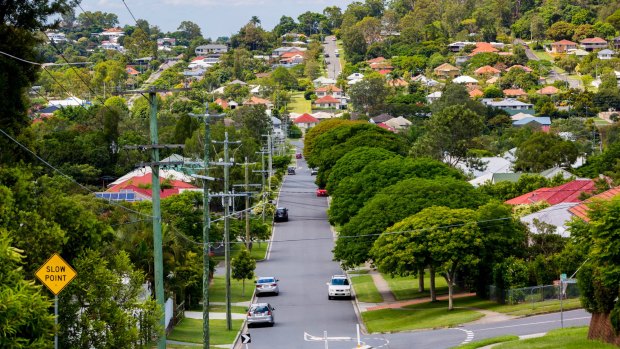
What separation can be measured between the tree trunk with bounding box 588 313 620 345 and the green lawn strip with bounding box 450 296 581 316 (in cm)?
1109

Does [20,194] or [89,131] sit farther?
[89,131]

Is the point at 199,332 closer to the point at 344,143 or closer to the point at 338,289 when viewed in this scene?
the point at 338,289

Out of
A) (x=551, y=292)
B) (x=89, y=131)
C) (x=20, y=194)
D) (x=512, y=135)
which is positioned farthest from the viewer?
(x=512, y=135)

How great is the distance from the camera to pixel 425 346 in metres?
44.2

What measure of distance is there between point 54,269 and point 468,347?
19.3 meters

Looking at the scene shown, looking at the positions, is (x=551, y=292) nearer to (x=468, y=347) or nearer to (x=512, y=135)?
(x=468, y=347)

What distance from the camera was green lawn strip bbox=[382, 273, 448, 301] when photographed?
6092cm

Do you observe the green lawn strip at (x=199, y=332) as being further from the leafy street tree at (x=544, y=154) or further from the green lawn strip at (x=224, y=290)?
the leafy street tree at (x=544, y=154)

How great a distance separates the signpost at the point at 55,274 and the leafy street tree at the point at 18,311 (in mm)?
2642

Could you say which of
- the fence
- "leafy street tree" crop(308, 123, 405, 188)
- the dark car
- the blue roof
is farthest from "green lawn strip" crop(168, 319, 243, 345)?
the blue roof

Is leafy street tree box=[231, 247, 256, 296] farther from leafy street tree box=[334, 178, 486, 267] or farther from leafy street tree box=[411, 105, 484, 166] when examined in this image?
leafy street tree box=[411, 105, 484, 166]

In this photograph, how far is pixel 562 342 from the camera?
37562mm

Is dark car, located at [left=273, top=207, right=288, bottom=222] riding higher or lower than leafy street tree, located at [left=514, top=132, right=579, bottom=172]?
lower

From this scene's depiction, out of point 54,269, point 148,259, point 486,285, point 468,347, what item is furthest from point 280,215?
point 54,269
